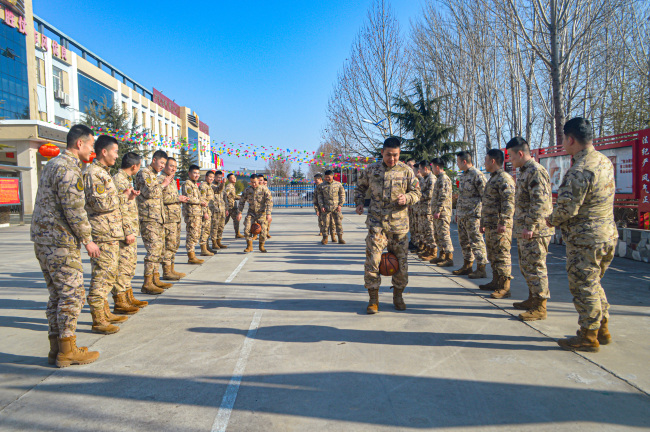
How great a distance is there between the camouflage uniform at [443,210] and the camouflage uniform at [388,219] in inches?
121

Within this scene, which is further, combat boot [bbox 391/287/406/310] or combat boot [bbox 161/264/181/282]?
combat boot [bbox 161/264/181/282]

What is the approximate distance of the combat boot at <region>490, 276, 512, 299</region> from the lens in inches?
229

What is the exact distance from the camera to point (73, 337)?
3777 millimetres

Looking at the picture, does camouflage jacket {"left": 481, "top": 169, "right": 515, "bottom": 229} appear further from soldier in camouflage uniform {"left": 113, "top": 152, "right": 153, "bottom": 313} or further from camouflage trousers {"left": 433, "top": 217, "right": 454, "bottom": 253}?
soldier in camouflage uniform {"left": 113, "top": 152, "right": 153, "bottom": 313}

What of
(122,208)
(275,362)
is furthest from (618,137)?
(122,208)

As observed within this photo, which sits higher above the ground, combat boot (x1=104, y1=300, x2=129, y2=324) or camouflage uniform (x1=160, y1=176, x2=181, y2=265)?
camouflage uniform (x1=160, y1=176, x2=181, y2=265)

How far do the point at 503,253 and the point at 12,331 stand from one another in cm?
621

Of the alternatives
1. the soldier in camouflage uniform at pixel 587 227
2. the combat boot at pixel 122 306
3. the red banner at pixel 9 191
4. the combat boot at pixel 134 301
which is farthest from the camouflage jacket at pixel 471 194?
the red banner at pixel 9 191

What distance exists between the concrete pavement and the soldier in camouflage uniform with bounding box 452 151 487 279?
0.90 m

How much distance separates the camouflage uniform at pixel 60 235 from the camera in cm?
369

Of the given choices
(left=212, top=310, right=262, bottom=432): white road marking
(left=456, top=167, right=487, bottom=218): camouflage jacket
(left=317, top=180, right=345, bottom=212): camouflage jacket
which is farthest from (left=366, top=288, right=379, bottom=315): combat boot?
(left=317, top=180, right=345, bottom=212): camouflage jacket

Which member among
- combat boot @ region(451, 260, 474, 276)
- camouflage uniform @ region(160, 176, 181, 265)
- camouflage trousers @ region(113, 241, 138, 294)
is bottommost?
combat boot @ region(451, 260, 474, 276)

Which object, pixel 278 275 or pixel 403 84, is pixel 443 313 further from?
pixel 403 84

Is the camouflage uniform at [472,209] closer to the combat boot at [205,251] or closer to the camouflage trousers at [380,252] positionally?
the camouflage trousers at [380,252]
